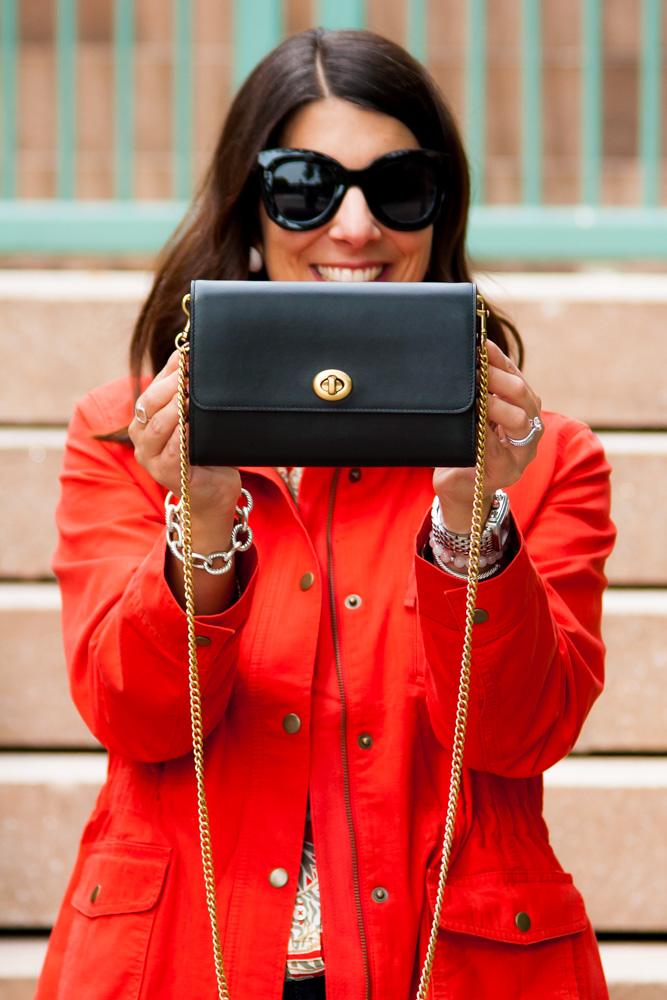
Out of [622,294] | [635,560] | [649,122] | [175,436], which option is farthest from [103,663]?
[649,122]

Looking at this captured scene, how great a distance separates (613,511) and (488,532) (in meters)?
1.70

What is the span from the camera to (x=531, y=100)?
3.37 meters

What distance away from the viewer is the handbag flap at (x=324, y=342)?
1285 mm

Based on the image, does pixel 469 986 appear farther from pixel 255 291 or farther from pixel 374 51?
pixel 374 51

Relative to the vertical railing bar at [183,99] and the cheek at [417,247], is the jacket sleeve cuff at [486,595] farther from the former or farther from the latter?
the vertical railing bar at [183,99]

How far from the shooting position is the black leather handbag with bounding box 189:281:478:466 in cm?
129

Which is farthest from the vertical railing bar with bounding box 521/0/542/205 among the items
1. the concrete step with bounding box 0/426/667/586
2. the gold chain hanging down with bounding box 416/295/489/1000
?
the gold chain hanging down with bounding box 416/295/489/1000

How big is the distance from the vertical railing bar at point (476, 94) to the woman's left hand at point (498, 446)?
6.79ft

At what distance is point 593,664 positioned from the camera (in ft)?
5.06

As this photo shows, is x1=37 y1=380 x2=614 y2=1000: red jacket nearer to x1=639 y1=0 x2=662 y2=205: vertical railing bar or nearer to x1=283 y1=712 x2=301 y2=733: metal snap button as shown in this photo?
x1=283 y1=712 x2=301 y2=733: metal snap button

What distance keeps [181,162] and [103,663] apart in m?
2.28

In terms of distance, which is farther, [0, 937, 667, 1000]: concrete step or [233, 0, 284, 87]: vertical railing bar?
[233, 0, 284, 87]: vertical railing bar

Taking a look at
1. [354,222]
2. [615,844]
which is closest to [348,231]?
[354,222]

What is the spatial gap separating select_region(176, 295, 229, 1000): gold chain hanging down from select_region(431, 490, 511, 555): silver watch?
29 centimetres
